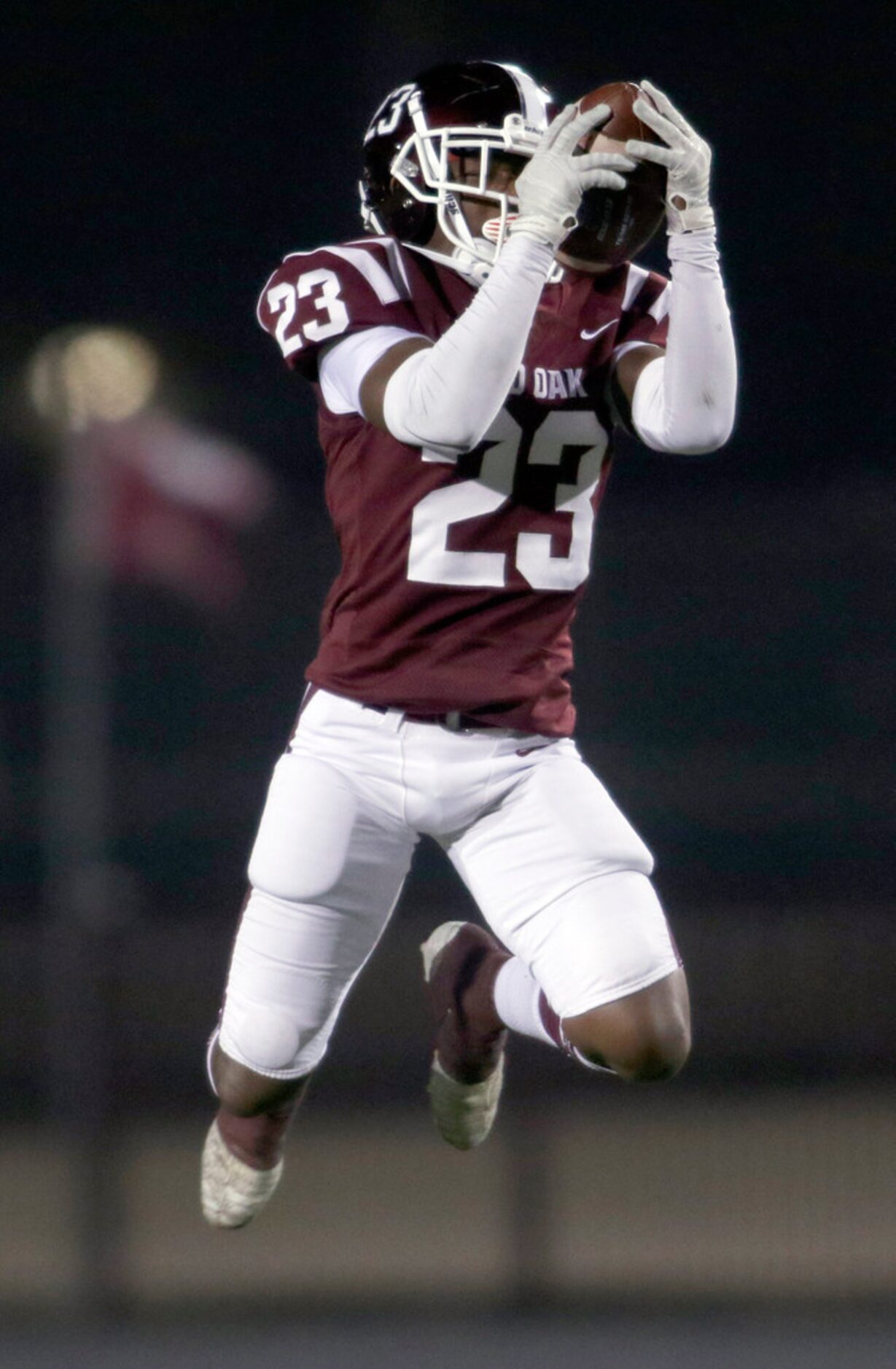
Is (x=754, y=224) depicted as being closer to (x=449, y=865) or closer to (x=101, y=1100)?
(x=449, y=865)

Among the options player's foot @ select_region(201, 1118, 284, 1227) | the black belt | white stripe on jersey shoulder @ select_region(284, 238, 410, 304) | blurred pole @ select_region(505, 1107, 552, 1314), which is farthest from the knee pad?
blurred pole @ select_region(505, 1107, 552, 1314)

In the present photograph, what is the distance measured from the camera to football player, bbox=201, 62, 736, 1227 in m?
2.07

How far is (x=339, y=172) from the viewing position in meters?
7.31

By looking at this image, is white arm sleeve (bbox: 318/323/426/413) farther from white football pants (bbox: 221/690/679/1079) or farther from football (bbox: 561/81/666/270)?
white football pants (bbox: 221/690/679/1079)

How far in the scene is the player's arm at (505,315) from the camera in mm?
1896

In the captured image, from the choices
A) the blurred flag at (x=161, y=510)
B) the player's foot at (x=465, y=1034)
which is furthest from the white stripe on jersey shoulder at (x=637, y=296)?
the blurred flag at (x=161, y=510)

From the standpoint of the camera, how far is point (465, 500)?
216 cm

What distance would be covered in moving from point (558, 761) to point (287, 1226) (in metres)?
2.82

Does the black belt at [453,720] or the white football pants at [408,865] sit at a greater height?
the black belt at [453,720]

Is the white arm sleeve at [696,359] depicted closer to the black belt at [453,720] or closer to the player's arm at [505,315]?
the player's arm at [505,315]

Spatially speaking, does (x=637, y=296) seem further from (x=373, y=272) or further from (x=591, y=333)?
(x=373, y=272)

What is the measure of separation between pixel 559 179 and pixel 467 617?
525 millimetres

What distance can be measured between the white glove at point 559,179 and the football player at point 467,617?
0.39 feet

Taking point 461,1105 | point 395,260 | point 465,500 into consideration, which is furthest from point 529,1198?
point 395,260
